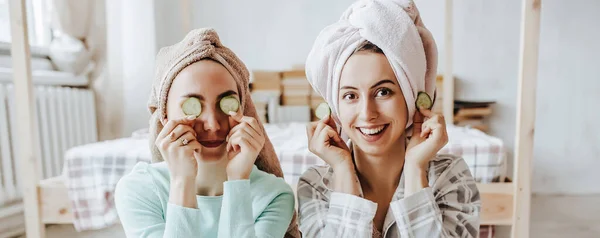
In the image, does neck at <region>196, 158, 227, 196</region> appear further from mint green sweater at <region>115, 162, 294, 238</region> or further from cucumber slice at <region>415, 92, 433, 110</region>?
cucumber slice at <region>415, 92, 433, 110</region>

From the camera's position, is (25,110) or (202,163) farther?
(25,110)

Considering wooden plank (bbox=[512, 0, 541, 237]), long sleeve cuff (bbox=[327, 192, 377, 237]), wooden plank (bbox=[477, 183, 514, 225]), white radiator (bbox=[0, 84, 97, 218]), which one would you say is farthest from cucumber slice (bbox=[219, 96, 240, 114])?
white radiator (bbox=[0, 84, 97, 218])

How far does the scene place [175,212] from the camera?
24.1 inches

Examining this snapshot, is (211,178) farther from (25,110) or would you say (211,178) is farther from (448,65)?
(448,65)

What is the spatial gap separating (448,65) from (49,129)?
204cm

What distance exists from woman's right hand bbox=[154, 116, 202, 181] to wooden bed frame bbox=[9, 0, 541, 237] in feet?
3.04

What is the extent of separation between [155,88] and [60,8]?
174cm

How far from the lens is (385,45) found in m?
0.65

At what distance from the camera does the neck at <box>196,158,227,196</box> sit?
687mm

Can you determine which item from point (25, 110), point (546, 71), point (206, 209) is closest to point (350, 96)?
point (206, 209)

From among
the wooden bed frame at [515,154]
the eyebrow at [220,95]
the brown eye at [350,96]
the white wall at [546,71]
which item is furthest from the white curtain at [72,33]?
the brown eye at [350,96]

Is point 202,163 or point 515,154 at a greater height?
point 202,163

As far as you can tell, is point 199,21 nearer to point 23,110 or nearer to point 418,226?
point 23,110

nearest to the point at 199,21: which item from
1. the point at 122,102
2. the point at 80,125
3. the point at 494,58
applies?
the point at 122,102
